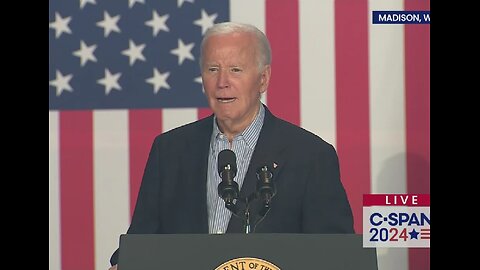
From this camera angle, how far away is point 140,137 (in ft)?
9.50

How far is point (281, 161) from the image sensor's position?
2.77 meters

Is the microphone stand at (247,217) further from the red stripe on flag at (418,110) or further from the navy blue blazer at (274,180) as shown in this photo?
the red stripe on flag at (418,110)

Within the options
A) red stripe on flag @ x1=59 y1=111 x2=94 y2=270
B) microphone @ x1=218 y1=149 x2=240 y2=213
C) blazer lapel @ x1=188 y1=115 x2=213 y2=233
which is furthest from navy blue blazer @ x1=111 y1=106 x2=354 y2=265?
microphone @ x1=218 y1=149 x2=240 y2=213

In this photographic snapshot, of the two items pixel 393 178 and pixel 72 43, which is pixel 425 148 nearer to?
pixel 393 178

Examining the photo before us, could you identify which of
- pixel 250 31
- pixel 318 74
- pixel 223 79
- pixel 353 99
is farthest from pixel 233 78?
pixel 353 99

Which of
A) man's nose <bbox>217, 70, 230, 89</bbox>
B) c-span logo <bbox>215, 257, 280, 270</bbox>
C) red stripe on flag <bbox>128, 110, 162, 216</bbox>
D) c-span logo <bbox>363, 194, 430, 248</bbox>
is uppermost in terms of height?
man's nose <bbox>217, 70, 230, 89</bbox>

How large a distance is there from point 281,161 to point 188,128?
13.0 inches

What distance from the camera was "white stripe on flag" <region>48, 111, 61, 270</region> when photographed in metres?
2.92

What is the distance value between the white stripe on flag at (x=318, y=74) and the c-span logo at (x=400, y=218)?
0.81 feet

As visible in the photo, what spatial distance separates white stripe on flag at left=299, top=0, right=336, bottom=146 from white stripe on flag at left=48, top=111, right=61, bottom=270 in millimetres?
810

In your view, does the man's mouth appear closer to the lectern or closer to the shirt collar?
the shirt collar

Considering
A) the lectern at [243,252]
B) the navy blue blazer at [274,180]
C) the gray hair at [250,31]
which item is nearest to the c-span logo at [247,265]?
the lectern at [243,252]

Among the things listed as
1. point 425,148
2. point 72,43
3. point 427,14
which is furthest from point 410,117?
point 72,43

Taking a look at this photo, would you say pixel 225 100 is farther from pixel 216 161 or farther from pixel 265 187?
pixel 265 187
